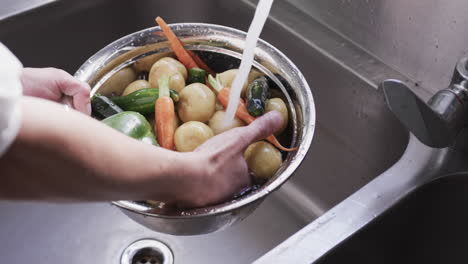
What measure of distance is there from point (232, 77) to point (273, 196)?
29 cm

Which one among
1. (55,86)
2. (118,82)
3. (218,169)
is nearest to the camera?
(218,169)

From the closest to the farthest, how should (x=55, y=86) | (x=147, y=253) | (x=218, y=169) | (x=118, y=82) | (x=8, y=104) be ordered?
(x=8, y=104) < (x=218, y=169) < (x=55, y=86) < (x=118, y=82) < (x=147, y=253)

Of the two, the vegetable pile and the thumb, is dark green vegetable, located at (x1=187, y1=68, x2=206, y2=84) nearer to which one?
the vegetable pile

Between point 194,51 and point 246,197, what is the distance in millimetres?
292

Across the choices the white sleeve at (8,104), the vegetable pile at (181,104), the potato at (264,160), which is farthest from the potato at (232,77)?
the white sleeve at (8,104)

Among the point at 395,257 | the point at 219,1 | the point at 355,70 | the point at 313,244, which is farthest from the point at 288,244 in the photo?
the point at 219,1

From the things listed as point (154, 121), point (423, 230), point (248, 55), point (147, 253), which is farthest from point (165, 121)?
point (423, 230)

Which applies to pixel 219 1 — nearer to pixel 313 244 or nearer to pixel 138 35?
pixel 138 35

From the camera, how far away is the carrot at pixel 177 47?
728 mm

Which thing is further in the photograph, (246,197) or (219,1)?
(219,1)

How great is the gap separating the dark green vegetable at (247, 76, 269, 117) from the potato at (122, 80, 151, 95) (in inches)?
6.0

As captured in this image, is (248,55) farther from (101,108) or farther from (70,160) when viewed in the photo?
(70,160)

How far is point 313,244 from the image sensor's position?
569 millimetres

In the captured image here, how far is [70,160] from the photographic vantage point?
1.23 feet
